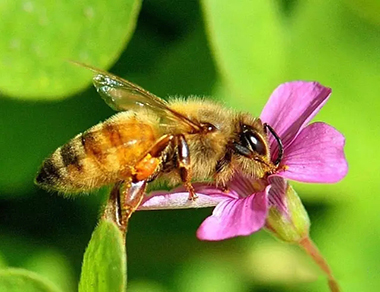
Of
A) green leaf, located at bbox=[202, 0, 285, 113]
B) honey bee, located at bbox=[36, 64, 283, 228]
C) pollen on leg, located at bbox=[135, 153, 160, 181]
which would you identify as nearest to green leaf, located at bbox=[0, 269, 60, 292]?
honey bee, located at bbox=[36, 64, 283, 228]

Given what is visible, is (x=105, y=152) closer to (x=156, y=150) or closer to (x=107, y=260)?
(x=156, y=150)

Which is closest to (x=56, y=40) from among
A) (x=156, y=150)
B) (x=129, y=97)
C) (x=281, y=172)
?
(x=129, y=97)

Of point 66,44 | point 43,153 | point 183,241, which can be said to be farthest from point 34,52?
point 183,241

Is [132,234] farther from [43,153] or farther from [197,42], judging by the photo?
[197,42]

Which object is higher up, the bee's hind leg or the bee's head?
the bee's head

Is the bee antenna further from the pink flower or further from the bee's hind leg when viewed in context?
the bee's hind leg

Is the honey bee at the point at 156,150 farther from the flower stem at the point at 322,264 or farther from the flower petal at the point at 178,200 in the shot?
the flower stem at the point at 322,264
